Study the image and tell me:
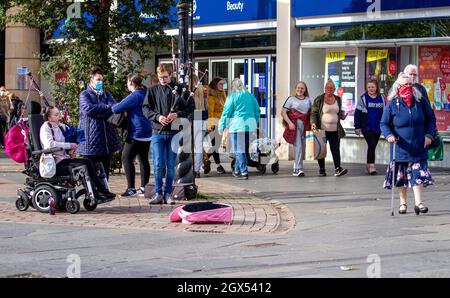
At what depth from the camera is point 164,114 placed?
1380 centimetres

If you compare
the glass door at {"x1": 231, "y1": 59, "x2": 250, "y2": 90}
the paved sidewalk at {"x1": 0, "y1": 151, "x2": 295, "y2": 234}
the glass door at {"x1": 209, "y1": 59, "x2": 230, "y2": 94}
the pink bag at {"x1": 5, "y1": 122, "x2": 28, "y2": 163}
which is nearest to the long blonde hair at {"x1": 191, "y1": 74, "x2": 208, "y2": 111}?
the paved sidewalk at {"x1": 0, "y1": 151, "x2": 295, "y2": 234}

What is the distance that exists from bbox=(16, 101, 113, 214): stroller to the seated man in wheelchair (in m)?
0.08

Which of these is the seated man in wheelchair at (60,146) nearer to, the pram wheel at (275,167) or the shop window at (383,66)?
the pram wheel at (275,167)

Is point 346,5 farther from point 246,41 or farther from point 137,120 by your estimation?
point 137,120

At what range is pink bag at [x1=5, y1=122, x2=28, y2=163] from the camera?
1327cm

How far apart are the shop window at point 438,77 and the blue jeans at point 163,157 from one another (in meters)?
7.60

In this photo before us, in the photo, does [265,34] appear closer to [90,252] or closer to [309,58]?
[309,58]

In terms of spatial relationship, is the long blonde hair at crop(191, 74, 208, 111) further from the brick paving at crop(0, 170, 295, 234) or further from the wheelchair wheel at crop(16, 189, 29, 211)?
the wheelchair wheel at crop(16, 189, 29, 211)

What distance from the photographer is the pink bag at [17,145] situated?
523 inches

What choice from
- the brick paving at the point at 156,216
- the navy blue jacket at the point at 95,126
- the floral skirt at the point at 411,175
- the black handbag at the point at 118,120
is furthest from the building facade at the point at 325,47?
the floral skirt at the point at 411,175

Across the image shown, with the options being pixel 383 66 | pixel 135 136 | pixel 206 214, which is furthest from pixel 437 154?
pixel 206 214

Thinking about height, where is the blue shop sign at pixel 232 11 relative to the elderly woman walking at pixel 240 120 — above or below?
above

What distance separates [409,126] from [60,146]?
4.50 meters

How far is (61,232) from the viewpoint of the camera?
11.4 meters
